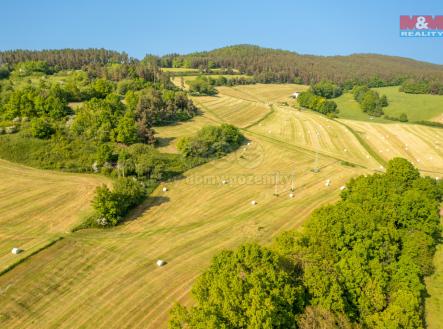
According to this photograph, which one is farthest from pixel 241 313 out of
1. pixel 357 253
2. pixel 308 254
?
pixel 357 253

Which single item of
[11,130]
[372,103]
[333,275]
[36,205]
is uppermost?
[11,130]

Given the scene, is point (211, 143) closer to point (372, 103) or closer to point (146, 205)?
point (146, 205)

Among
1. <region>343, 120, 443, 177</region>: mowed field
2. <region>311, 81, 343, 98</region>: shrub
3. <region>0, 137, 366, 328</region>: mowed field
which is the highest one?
<region>311, 81, 343, 98</region>: shrub

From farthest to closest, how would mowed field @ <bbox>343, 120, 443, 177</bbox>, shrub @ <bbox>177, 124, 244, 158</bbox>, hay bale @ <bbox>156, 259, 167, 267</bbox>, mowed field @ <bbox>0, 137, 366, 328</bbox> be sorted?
mowed field @ <bbox>343, 120, 443, 177</bbox>, shrub @ <bbox>177, 124, 244, 158</bbox>, hay bale @ <bbox>156, 259, 167, 267</bbox>, mowed field @ <bbox>0, 137, 366, 328</bbox>

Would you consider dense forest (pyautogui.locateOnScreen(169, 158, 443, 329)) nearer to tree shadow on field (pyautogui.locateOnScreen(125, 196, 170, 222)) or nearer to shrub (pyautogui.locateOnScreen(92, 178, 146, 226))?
shrub (pyautogui.locateOnScreen(92, 178, 146, 226))

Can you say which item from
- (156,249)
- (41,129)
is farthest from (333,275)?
A: (41,129)

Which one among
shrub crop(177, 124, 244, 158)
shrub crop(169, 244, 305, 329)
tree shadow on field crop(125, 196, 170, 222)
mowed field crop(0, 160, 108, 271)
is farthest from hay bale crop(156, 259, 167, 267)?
shrub crop(177, 124, 244, 158)

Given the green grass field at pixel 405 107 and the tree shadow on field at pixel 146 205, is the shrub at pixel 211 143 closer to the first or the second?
the tree shadow on field at pixel 146 205
